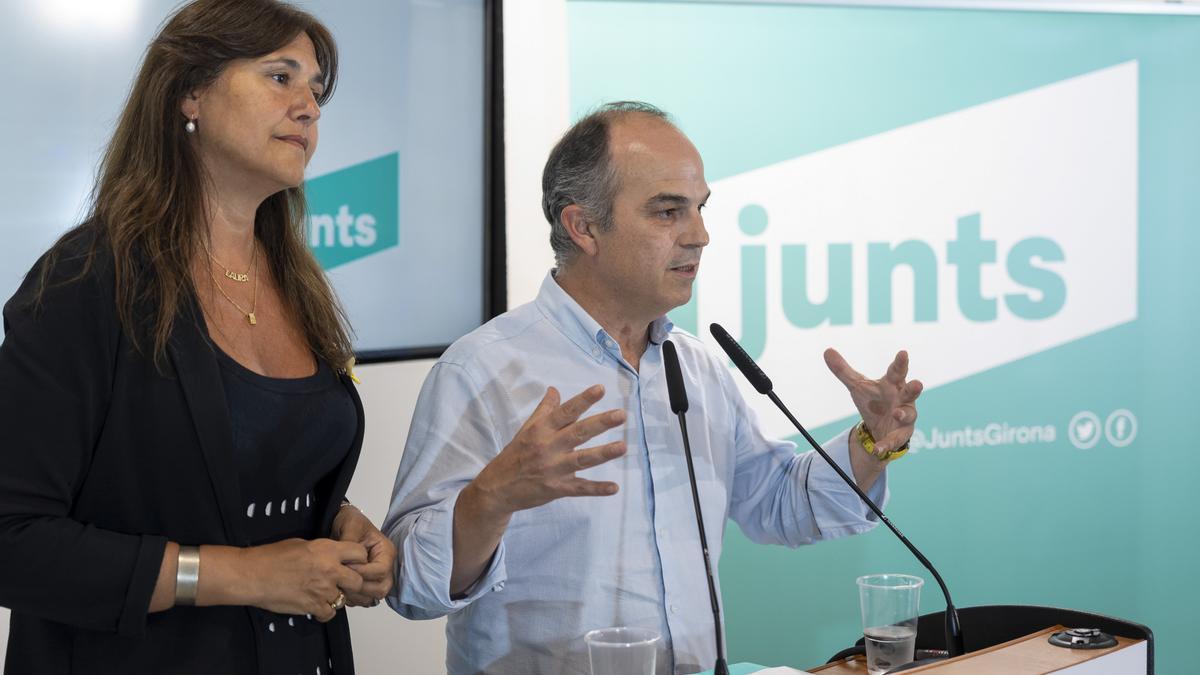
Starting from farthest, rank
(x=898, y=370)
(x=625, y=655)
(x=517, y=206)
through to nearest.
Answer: (x=517, y=206) → (x=898, y=370) → (x=625, y=655)

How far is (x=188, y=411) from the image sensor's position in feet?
5.08

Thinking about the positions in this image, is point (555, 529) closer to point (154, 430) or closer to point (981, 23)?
point (154, 430)

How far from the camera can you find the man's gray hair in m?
2.16

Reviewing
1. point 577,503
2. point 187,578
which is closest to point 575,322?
point 577,503

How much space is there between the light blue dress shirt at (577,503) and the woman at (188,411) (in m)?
0.20

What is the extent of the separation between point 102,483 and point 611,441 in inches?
31.8

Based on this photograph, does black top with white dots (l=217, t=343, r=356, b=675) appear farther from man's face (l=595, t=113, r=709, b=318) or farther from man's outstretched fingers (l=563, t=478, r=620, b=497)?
man's face (l=595, t=113, r=709, b=318)

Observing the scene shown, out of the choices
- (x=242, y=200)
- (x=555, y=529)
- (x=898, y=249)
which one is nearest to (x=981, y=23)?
(x=898, y=249)

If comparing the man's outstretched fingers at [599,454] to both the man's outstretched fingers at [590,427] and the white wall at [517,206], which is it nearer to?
the man's outstretched fingers at [590,427]

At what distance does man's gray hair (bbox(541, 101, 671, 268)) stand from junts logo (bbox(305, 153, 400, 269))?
2.90 ft

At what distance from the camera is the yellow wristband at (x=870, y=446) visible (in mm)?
1992

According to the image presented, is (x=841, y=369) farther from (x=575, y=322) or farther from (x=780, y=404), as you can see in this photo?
(x=575, y=322)

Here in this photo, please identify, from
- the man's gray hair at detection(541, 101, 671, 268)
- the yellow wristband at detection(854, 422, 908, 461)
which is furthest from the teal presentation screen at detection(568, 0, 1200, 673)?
the yellow wristband at detection(854, 422, 908, 461)

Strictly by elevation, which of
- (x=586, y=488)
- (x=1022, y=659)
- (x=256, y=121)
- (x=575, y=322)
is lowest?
(x=1022, y=659)
